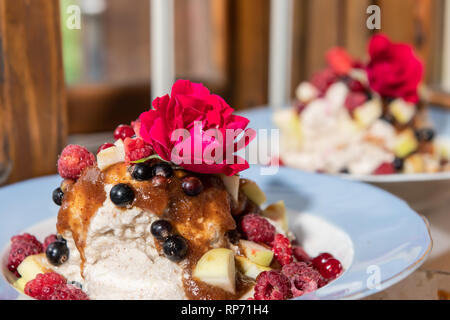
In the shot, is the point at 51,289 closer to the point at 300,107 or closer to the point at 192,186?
the point at 192,186

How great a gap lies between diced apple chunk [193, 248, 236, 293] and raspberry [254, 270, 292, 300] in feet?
0.16

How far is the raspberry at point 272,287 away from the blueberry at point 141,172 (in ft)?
0.87

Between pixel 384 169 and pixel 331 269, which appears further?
pixel 384 169

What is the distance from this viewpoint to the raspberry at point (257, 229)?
1.13 meters

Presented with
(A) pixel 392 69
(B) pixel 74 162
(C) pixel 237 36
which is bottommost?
(B) pixel 74 162

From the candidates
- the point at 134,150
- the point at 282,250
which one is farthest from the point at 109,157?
the point at 282,250

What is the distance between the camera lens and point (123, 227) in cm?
101

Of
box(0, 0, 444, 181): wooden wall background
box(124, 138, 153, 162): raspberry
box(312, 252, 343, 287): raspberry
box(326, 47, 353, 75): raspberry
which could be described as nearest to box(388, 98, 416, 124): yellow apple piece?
box(326, 47, 353, 75): raspberry

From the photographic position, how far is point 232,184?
1.12 m

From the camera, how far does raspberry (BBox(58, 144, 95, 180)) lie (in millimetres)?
1075

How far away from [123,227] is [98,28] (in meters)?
2.40

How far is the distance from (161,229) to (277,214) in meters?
0.35

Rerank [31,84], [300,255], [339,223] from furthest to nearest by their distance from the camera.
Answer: [31,84], [339,223], [300,255]

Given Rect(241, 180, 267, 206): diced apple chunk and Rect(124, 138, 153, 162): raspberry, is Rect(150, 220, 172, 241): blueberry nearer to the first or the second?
Rect(124, 138, 153, 162): raspberry
